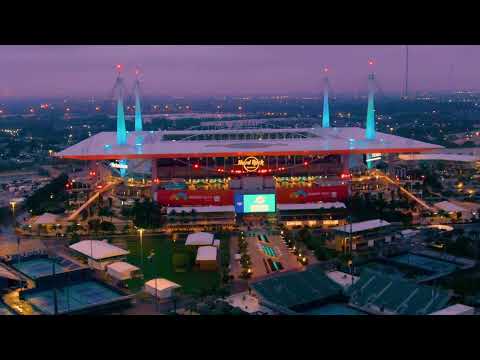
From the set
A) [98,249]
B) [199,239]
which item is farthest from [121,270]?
[199,239]

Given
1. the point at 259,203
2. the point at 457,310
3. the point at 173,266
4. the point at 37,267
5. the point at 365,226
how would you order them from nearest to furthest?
the point at 457,310
the point at 37,267
the point at 173,266
the point at 365,226
the point at 259,203

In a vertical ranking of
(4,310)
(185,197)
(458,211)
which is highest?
(185,197)

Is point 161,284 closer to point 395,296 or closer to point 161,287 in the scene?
point 161,287

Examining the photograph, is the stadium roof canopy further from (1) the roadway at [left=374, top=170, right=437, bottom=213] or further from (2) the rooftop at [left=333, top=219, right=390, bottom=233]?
(2) the rooftop at [left=333, top=219, right=390, bottom=233]

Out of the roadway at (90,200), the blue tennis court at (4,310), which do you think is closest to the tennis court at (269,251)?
the blue tennis court at (4,310)
